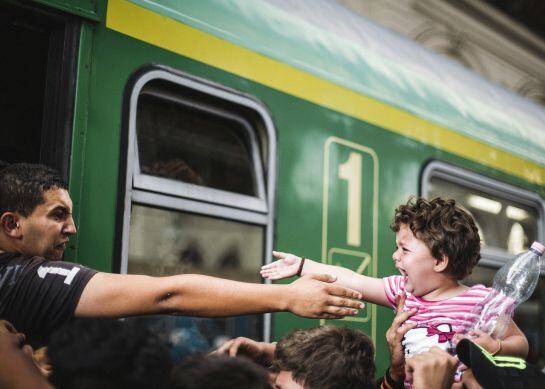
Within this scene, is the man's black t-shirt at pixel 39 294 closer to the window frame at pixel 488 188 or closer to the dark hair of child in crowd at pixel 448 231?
the dark hair of child in crowd at pixel 448 231

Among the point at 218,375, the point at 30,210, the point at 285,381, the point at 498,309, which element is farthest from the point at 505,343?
the point at 30,210

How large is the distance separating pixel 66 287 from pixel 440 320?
1154 millimetres

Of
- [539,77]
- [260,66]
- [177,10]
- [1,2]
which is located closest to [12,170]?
[1,2]

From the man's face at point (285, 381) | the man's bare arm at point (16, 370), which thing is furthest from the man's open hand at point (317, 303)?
the man's bare arm at point (16, 370)

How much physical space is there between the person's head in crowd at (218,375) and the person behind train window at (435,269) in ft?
3.56

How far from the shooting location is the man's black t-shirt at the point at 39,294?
1627mm

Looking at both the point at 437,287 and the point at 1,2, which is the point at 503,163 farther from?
the point at 1,2

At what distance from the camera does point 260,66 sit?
2574 mm

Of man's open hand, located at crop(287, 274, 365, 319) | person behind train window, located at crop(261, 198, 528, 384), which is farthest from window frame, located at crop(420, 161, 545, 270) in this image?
man's open hand, located at crop(287, 274, 365, 319)

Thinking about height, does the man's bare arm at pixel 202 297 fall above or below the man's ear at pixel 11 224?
below

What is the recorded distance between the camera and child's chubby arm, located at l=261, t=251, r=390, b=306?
227 centimetres

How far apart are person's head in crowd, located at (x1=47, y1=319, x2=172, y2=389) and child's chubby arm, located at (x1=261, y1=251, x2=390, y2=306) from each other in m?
1.23

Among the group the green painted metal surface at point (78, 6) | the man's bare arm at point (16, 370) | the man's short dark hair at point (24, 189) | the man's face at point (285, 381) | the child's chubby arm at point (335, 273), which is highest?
the green painted metal surface at point (78, 6)

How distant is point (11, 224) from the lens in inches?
69.4
